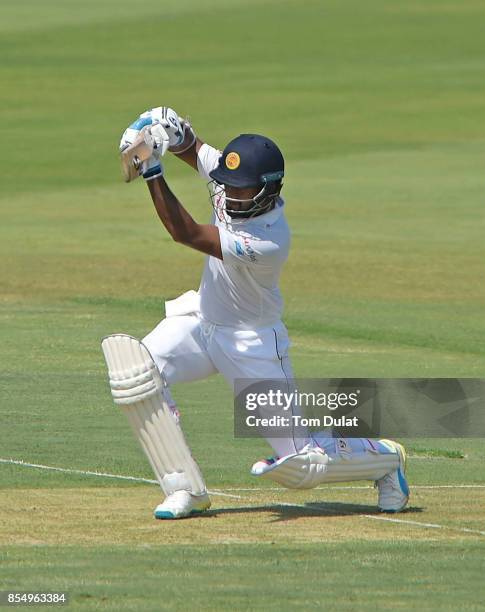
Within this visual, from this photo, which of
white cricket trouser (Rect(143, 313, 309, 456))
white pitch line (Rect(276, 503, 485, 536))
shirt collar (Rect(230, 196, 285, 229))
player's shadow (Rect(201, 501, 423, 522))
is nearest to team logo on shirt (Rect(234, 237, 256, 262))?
shirt collar (Rect(230, 196, 285, 229))

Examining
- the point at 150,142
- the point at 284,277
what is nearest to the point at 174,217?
the point at 150,142

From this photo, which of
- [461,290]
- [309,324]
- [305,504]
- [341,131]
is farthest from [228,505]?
[341,131]

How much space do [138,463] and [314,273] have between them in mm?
12043

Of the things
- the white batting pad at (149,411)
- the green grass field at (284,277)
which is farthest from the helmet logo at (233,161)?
the green grass field at (284,277)

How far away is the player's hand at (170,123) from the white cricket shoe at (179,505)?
176cm

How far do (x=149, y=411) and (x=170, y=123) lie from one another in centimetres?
143

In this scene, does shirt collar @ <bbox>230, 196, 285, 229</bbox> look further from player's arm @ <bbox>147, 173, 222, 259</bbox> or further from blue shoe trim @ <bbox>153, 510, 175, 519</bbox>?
blue shoe trim @ <bbox>153, 510, 175, 519</bbox>

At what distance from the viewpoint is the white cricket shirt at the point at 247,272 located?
7.96 m

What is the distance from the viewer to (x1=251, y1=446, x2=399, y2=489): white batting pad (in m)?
8.09

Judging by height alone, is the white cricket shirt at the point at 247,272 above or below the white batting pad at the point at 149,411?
above

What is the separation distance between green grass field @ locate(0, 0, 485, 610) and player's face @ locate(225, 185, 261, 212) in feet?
5.04

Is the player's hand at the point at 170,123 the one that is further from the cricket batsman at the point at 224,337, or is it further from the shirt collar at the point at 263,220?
the shirt collar at the point at 263,220

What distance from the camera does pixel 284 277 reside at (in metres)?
21.6

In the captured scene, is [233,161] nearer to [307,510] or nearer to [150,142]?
[150,142]
